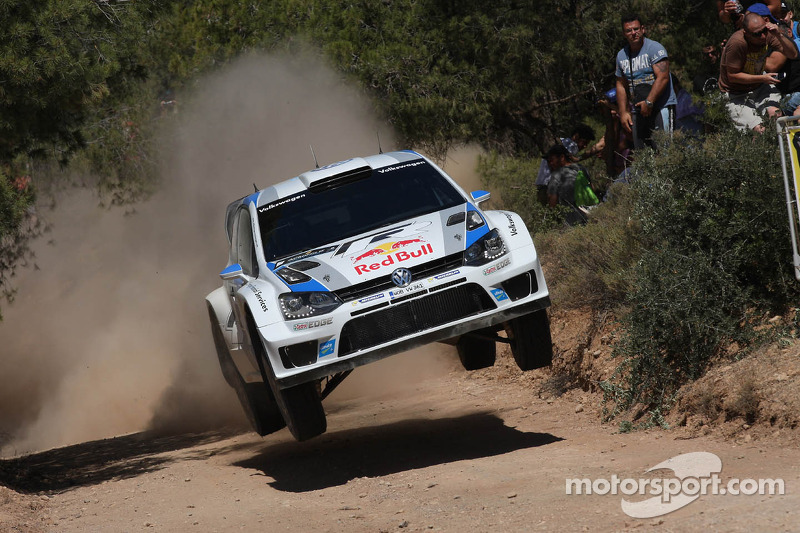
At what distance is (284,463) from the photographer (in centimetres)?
880

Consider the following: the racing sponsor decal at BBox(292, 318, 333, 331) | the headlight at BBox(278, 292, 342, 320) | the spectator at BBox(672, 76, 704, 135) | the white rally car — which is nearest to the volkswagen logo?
the white rally car

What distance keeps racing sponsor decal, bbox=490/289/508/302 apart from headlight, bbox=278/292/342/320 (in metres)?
1.06

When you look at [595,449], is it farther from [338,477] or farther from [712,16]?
[712,16]

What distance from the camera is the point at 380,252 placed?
7336 mm

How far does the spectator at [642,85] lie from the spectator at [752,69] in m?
1.25

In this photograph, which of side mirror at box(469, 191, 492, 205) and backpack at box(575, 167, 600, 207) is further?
backpack at box(575, 167, 600, 207)

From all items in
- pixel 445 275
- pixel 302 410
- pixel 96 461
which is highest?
pixel 445 275

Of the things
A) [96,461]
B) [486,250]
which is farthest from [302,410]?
[96,461]

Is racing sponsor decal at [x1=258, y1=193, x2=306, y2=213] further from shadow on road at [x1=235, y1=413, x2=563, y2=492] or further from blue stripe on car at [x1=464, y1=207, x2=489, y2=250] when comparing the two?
shadow on road at [x1=235, y1=413, x2=563, y2=492]

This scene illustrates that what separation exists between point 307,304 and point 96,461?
17.2ft

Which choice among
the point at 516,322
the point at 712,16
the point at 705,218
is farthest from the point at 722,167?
the point at 712,16

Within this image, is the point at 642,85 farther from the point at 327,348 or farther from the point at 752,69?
the point at 327,348

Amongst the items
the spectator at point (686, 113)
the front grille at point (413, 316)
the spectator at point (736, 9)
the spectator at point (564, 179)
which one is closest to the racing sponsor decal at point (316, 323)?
the front grille at point (413, 316)

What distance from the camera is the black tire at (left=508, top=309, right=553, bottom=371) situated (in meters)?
7.64
